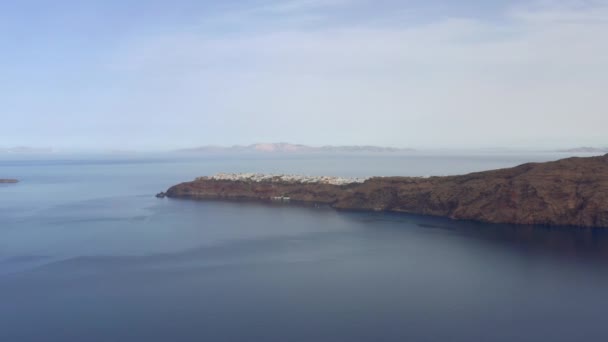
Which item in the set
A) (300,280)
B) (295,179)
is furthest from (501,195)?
(295,179)

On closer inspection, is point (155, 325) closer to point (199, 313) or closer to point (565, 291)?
point (199, 313)

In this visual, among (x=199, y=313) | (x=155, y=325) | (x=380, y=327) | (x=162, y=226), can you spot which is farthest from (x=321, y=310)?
(x=162, y=226)

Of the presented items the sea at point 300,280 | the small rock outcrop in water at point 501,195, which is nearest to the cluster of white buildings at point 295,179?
the small rock outcrop in water at point 501,195

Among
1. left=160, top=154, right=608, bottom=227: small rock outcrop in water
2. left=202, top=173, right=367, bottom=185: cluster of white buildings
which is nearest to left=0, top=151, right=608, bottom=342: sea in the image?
left=160, top=154, right=608, bottom=227: small rock outcrop in water

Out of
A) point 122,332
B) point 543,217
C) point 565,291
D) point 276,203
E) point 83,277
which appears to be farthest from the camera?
point 276,203

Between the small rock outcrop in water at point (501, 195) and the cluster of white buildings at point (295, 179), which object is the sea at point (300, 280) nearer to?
the small rock outcrop in water at point (501, 195)

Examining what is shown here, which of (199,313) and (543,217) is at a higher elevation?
(543,217)

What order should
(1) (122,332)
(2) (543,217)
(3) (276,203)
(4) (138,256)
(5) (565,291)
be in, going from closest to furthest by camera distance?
(1) (122,332), (5) (565,291), (4) (138,256), (2) (543,217), (3) (276,203)
